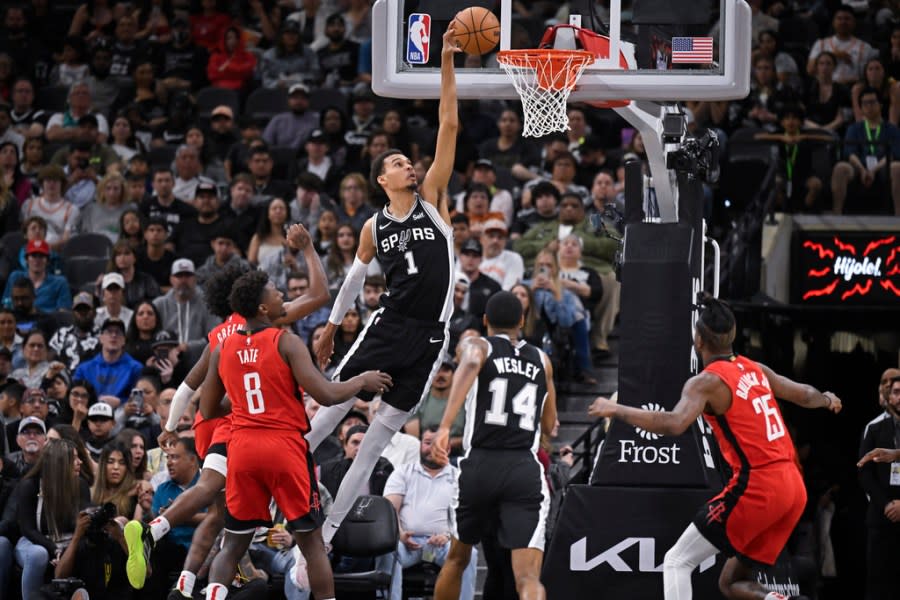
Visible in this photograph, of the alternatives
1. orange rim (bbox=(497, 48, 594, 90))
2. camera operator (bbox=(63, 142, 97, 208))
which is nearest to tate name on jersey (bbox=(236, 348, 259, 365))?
orange rim (bbox=(497, 48, 594, 90))

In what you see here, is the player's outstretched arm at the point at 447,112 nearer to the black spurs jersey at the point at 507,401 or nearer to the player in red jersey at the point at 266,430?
the black spurs jersey at the point at 507,401

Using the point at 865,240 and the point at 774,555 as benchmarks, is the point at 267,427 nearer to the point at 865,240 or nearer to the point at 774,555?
the point at 774,555

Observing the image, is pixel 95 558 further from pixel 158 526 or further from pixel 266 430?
pixel 266 430

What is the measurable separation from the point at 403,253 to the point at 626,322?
1.99 meters

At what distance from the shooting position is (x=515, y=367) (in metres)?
9.08

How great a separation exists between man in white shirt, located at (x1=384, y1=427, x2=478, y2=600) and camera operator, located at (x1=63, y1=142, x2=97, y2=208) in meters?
6.98

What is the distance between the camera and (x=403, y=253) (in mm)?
9016

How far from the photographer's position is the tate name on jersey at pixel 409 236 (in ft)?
29.5

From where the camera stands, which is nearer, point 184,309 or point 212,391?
point 212,391

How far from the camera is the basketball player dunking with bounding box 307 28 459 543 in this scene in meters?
9.00

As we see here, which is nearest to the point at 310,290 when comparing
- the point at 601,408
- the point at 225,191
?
the point at 601,408

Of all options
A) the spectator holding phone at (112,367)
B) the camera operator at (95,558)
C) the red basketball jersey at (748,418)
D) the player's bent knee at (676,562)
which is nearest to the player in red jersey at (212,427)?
the camera operator at (95,558)

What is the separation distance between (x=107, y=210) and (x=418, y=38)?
767 cm

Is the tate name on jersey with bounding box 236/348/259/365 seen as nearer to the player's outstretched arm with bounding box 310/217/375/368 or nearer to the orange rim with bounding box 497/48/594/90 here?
the player's outstretched arm with bounding box 310/217/375/368
